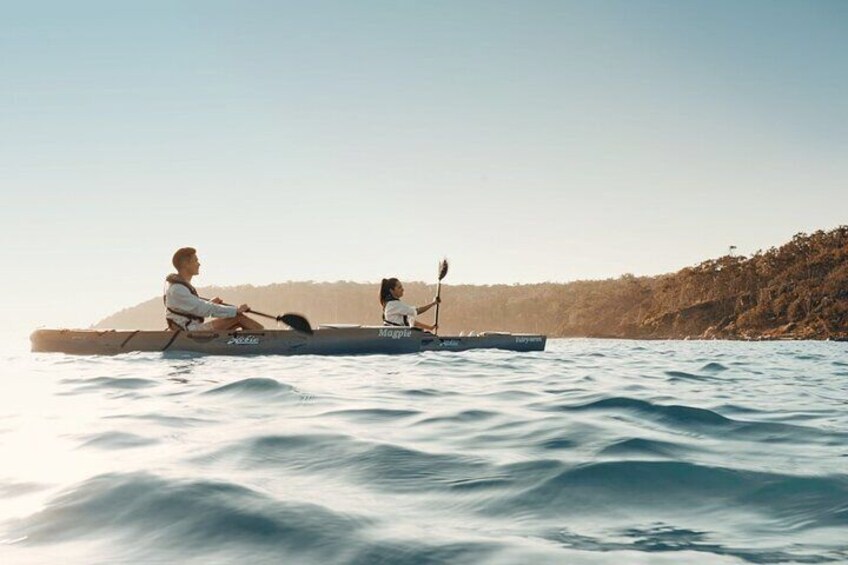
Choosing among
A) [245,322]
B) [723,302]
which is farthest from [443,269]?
[723,302]

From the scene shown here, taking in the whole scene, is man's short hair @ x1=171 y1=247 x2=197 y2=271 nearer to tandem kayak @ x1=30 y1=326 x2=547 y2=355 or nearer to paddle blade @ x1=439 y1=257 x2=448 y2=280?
tandem kayak @ x1=30 y1=326 x2=547 y2=355

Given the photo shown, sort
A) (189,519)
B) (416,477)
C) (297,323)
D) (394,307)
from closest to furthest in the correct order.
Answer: (189,519), (416,477), (297,323), (394,307)

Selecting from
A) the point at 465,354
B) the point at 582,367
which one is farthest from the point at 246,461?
the point at 465,354

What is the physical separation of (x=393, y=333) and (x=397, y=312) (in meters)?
0.71

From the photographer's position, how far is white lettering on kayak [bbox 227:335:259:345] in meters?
14.0

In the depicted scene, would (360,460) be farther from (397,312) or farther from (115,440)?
(397,312)

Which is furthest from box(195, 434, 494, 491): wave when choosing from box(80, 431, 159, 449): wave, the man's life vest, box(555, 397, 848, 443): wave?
the man's life vest

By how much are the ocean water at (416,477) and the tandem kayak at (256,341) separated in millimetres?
5992

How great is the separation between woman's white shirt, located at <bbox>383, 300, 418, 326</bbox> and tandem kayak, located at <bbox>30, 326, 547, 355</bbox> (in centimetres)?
59

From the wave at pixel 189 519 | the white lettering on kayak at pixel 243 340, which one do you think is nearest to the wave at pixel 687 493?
the wave at pixel 189 519

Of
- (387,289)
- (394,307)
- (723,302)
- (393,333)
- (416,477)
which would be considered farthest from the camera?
(723,302)

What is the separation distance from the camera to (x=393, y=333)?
607 inches

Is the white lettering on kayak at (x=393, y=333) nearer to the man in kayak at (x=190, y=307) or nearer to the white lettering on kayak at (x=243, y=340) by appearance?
the white lettering on kayak at (x=243, y=340)

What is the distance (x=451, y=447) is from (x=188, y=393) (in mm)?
3933
